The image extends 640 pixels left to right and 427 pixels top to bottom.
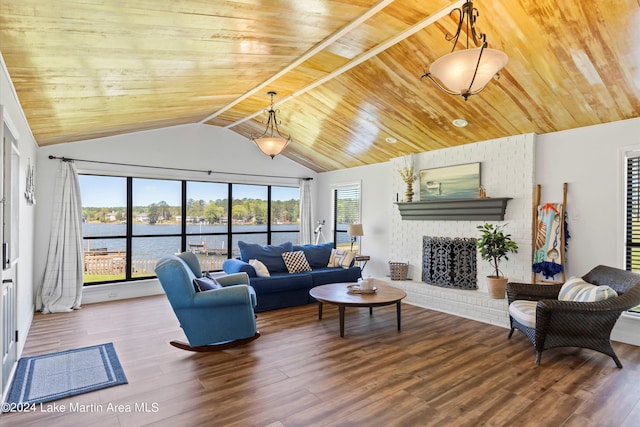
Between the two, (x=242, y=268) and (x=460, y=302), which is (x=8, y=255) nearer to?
(x=242, y=268)

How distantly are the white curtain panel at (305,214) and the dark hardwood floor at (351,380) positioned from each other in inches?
146

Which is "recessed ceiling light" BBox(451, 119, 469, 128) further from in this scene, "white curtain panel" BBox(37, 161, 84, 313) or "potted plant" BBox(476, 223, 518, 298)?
"white curtain panel" BBox(37, 161, 84, 313)

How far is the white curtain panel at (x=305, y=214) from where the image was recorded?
8.35m

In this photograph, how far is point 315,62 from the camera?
4.10 metres

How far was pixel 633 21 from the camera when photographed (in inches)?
113

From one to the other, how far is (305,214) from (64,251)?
15.1ft

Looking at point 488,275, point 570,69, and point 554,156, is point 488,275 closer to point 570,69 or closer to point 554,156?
point 554,156

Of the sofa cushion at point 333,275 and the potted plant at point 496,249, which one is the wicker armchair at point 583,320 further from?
the sofa cushion at point 333,275

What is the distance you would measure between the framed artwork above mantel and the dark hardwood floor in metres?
2.08

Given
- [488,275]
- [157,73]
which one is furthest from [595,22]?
[157,73]

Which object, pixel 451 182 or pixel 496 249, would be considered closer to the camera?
pixel 496 249

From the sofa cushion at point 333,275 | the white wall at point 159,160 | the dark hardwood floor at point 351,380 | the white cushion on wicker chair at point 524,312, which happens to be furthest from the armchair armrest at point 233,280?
the white cushion on wicker chair at point 524,312

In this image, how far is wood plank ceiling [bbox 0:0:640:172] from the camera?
8.34 feet

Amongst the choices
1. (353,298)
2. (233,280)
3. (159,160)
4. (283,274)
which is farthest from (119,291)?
(353,298)
